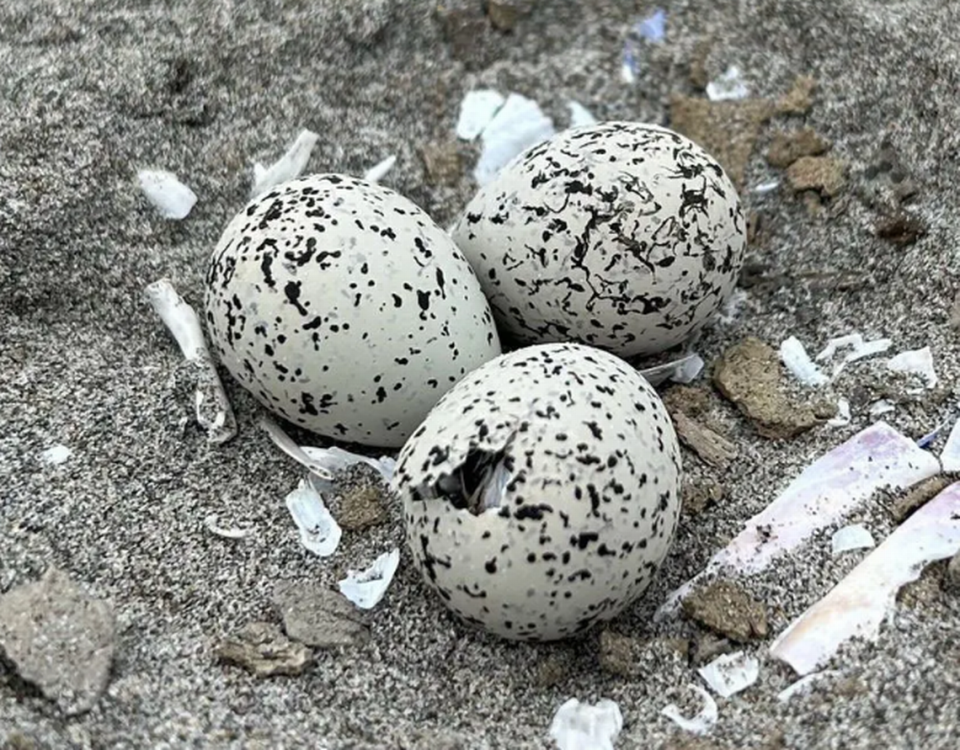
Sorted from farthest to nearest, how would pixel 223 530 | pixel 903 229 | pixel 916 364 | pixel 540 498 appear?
1. pixel 903 229
2. pixel 916 364
3. pixel 223 530
4. pixel 540 498

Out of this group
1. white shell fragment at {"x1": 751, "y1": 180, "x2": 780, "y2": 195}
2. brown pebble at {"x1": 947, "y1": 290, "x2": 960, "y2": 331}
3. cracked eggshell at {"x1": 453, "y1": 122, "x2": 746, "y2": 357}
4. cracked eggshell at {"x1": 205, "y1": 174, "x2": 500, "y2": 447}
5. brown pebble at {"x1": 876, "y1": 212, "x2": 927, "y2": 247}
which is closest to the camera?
cracked eggshell at {"x1": 205, "y1": 174, "x2": 500, "y2": 447}

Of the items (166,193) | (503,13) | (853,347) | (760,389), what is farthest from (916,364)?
(166,193)

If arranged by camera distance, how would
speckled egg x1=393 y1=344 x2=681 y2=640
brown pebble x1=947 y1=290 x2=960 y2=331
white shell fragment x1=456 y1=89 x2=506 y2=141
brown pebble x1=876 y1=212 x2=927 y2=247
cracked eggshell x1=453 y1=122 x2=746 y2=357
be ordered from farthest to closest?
white shell fragment x1=456 y1=89 x2=506 y2=141 < brown pebble x1=876 y1=212 x2=927 y2=247 < brown pebble x1=947 y1=290 x2=960 y2=331 < cracked eggshell x1=453 y1=122 x2=746 y2=357 < speckled egg x1=393 y1=344 x2=681 y2=640

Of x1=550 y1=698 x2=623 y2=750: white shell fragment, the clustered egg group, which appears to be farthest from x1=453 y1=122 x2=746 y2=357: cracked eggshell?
x1=550 y1=698 x2=623 y2=750: white shell fragment

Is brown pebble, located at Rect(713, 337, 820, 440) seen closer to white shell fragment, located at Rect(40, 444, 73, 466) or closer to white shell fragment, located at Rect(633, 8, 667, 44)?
white shell fragment, located at Rect(633, 8, 667, 44)

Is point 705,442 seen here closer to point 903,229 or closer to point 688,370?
point 688,370
